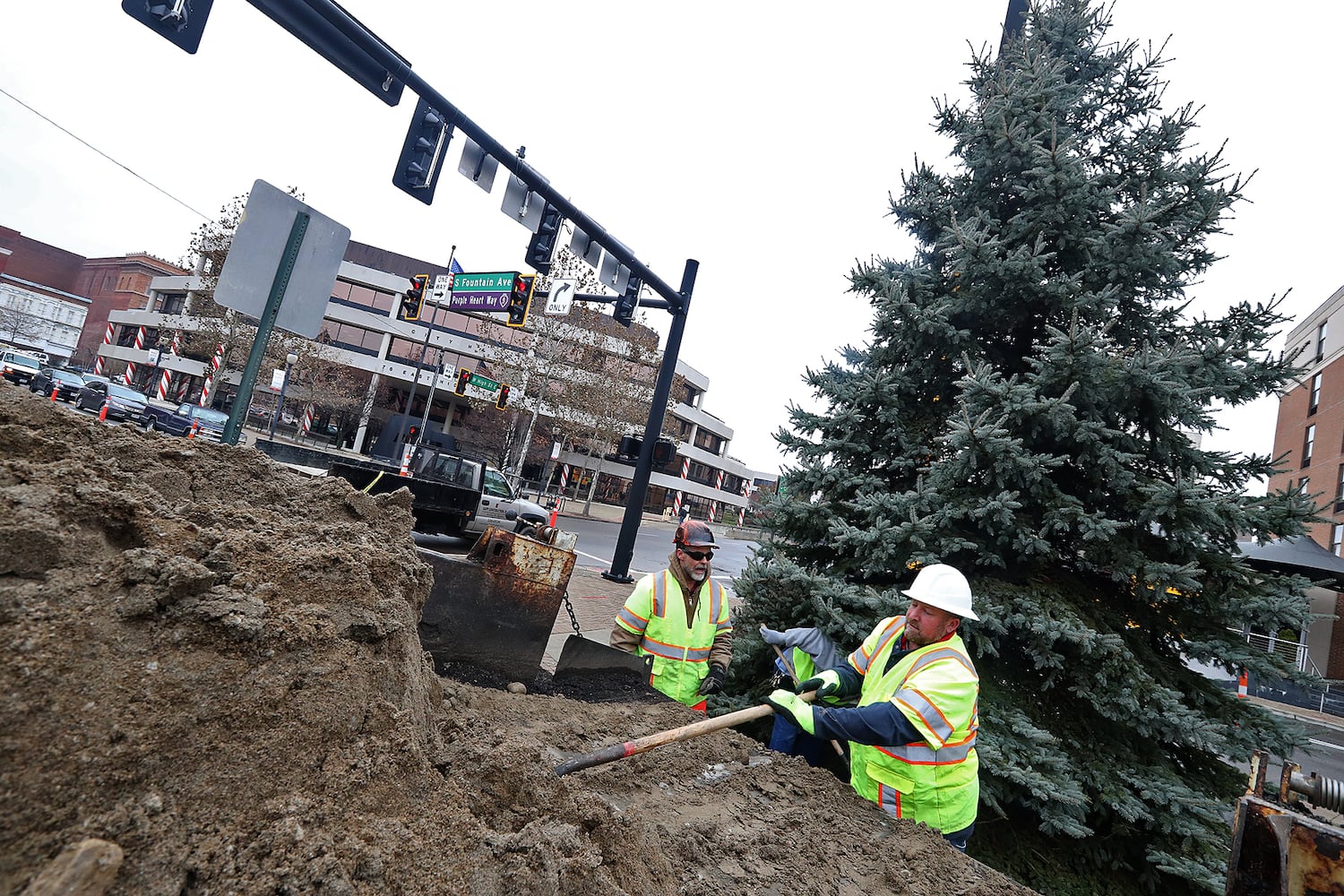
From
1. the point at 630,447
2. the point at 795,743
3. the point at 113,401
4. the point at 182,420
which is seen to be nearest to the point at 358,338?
the point at 113,401

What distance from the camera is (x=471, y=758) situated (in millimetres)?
2002

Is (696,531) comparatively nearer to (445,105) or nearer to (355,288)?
(445,105)

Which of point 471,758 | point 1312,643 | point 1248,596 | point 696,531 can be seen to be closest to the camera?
point 471,758

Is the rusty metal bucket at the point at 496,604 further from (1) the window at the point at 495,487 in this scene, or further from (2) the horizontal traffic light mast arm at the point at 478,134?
(1) the window at the point at 495,487

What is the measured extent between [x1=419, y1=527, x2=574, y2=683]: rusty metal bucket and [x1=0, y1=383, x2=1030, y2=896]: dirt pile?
1.74m

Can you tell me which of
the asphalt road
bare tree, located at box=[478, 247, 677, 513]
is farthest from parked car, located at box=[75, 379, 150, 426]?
bare tree, located at box=[478, 247, 677, 513]

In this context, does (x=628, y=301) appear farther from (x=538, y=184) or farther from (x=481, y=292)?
(x=481, y=292)

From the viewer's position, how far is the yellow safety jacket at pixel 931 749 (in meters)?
2.81

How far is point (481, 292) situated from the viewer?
13070 mm

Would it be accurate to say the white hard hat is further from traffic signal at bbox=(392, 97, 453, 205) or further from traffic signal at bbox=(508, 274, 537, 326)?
traffic signal at bbox=(508, 274, 537, 326)

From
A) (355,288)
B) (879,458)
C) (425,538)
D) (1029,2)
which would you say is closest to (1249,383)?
(879,458)

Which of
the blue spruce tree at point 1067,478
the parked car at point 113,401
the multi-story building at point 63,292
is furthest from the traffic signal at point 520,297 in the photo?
the multi-story building at point 63,292

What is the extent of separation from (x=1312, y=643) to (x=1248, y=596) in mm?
26098

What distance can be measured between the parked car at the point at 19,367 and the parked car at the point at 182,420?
4610 millimetres
